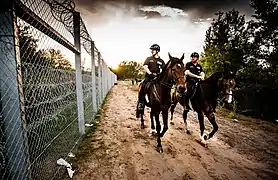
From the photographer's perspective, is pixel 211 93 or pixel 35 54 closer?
pixel 35 54

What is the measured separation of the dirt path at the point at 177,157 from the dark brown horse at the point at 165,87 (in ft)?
2.02

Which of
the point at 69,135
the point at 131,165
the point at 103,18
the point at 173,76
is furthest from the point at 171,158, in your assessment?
the point at 103,18

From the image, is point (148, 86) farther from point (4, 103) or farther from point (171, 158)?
point (4, 103)

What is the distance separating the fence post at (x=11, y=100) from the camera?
191 centimetres

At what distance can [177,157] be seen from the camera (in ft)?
16.0

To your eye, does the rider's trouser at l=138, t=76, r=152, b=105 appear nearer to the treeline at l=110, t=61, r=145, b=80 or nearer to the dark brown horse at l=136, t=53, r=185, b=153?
Result: the dark brown horse at l=136, t=53, r=185, b=153

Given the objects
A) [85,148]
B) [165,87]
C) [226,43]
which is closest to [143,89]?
[165,87]

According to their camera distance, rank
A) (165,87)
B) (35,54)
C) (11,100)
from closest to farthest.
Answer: (11,100) → (35,54) → (165,87)

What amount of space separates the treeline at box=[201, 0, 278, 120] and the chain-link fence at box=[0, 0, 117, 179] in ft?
33.7

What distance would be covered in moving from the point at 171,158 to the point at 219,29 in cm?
2254

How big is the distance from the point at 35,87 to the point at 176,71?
2.97m

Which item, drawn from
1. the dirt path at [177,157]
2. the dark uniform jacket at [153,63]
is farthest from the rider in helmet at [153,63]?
the dirt path at [177,157]

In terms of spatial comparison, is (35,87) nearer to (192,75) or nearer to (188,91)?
(188,91)

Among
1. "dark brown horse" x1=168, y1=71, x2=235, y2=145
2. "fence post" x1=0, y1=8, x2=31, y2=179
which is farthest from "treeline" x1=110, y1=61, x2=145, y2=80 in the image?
"fence post" x1=0, y1=8, x2=31, y2=179
